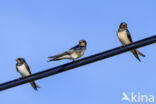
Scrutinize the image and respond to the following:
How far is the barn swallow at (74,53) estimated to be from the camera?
303 inches

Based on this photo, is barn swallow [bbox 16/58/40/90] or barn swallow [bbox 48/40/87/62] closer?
barn swallow [bbox 48/40/87/62]

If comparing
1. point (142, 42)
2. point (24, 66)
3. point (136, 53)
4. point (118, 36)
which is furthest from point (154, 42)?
point (24, 66)

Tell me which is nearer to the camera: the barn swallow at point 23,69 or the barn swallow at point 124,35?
the barn swallow at point 124,35

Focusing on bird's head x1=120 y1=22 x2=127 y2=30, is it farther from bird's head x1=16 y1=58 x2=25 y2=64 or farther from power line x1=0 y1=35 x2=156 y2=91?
power line x1=0 y1=35 x2=156 y2=91

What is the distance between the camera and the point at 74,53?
8.41 m

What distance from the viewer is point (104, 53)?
5.91 meters

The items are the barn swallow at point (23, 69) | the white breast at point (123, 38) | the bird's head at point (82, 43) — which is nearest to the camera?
the bird's head at point (82, 43)

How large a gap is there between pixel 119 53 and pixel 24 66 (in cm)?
654

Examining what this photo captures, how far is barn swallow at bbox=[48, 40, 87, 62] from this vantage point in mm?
7703

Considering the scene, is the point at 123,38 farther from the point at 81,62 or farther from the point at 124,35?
the point at 81,62

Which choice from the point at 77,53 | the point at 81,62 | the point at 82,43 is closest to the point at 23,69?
the point at 82,43

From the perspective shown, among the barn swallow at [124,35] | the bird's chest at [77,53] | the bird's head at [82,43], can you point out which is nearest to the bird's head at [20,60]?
the barn swallow at [124,35]

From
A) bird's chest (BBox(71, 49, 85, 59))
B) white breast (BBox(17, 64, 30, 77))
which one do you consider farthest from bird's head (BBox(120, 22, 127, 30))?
white breast (BBox(17, 64, 30, 77))

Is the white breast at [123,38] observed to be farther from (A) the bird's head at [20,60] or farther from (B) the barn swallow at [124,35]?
(A) the bird's head at [20,60]
